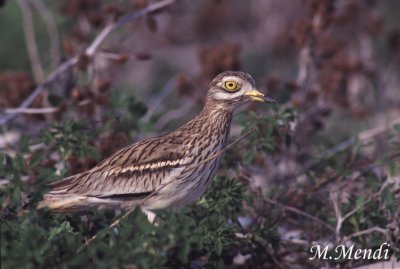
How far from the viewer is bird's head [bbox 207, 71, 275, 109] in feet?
18.1

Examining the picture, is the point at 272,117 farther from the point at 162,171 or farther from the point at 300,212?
the point at 162,171

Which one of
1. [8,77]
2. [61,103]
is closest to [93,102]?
[61,103]

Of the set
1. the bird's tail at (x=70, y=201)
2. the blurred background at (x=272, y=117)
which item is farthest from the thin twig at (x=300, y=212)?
the bird's tail at (x=70, y=201)

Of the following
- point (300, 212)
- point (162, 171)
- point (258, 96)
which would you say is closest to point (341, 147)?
point (300, 212)

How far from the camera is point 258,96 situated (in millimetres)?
5477

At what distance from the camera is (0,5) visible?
6.67 m

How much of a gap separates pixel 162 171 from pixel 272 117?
0.93 m

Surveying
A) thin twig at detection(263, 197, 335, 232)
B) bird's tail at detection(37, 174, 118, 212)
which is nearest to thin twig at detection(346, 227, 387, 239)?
thin twig at detection(263, 197, 335, 232)

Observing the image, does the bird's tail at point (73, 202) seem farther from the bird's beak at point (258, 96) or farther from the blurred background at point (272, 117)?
the bird's beak at point (258, 96)

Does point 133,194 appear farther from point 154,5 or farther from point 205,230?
point 154,5

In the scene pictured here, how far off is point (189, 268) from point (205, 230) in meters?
0.58

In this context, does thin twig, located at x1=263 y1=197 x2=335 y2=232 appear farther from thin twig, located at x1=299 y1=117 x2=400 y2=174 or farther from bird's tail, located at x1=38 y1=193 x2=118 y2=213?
bird's tail, located at x1=38 y1=193 x2=118 y2=213

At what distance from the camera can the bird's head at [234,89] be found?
5.53 meters

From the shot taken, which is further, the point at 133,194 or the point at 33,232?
the point at 133,194
